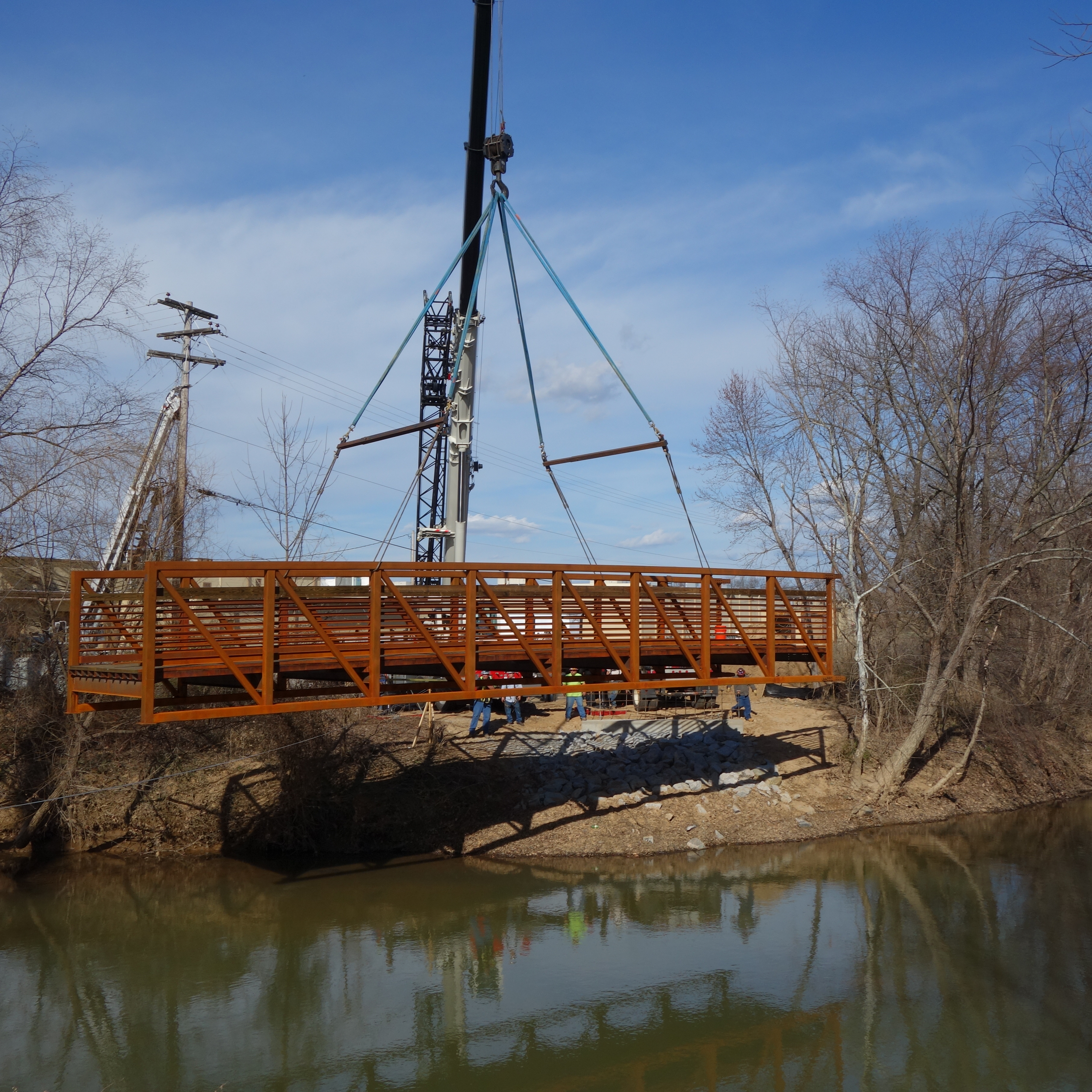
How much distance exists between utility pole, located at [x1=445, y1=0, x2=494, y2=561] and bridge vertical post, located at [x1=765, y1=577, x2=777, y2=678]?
20.9ft

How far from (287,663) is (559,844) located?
7427 mm

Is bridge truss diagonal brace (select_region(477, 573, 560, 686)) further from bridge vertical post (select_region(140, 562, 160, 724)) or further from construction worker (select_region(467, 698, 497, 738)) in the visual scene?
construction worker (select_region(467, 698, 497, 738))

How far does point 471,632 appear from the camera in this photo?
13766 millimetres

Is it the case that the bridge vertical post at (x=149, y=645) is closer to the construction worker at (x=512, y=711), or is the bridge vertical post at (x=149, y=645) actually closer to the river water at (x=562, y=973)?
the river water at (x=562, y=973)

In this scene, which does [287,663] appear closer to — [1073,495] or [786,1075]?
[786,1075]

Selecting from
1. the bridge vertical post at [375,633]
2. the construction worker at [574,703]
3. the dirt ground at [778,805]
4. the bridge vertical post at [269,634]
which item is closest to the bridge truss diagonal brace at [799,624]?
the dirt ground at [778,805]

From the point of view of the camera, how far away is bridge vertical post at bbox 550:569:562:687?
1465 cm

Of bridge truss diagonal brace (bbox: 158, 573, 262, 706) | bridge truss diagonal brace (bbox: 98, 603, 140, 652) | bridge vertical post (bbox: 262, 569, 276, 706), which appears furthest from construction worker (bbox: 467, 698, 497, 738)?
bridge vertical post (bbox: 262, 569, 276, 706)

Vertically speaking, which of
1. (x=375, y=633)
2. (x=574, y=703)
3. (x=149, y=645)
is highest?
(x=375, y=633)

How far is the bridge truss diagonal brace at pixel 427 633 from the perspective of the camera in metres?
12.9

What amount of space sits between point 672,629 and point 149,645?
8.53m

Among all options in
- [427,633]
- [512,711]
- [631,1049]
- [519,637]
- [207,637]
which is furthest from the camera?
[512,711]

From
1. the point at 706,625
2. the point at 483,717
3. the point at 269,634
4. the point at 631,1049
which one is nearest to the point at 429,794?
the point at 483,717

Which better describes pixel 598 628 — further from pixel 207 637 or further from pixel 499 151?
pixel 499 151
